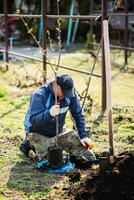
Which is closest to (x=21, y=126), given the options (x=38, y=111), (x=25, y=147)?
(x=25, y=147)

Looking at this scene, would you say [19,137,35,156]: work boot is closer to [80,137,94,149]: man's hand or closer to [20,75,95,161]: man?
[20,75,95,161]: man

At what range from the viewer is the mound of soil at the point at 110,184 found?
12.3 ft

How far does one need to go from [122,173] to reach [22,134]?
86.3 inches

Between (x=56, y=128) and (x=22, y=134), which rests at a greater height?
(x=56, y=128)

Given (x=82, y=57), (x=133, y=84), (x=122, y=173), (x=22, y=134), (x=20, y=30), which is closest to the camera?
(x=122, y=173)

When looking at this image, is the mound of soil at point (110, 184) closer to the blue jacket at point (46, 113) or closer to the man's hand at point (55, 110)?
the man's hand at point (55, 110)

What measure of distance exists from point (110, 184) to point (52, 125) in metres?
1.21

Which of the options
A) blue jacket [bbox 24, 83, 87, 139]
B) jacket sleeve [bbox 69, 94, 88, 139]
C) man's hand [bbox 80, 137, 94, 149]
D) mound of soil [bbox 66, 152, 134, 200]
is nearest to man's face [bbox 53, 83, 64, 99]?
blue jacket [bbox 24, 83, 87, 139]

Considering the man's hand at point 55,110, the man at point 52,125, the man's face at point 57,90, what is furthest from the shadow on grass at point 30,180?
the man's face at point 57,90

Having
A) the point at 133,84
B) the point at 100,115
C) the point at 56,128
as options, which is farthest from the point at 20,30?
the point at 56,128

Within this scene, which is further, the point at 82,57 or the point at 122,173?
the point at 82,57

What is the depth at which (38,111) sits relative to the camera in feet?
15.6

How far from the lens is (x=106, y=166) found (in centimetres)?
411

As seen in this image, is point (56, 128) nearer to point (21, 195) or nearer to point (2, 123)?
point (21, 195)
